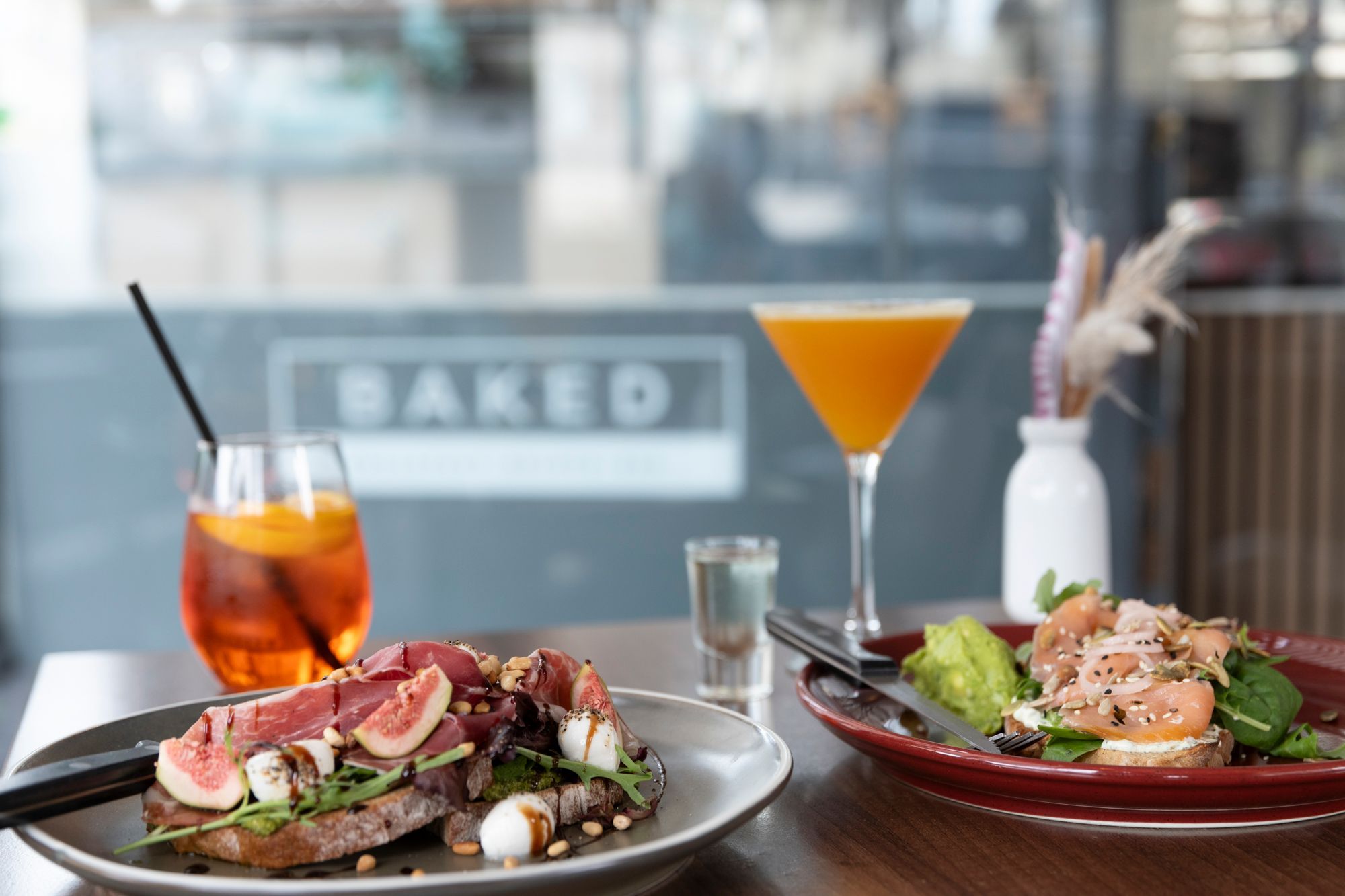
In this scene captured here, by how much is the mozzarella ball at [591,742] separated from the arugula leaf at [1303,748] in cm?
46

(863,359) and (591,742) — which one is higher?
(863,359)

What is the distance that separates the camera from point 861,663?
3.25ft

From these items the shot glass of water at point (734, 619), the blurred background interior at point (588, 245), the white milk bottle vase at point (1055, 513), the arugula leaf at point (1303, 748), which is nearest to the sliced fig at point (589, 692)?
the shot glass of water at point (734, 619)

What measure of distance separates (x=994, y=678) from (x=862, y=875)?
29 cm

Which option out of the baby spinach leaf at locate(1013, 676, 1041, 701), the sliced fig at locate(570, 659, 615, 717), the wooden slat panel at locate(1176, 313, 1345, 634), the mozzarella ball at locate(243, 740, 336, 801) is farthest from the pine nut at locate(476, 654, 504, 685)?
the wooden slat panel at locate(1176, 313, 1345, 634)

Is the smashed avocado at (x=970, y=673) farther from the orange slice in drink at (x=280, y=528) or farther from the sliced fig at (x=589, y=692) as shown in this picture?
the orange slice in drink at (x=280, y=528)

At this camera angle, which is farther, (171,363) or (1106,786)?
(171,363)

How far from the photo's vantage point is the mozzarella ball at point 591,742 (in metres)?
0.78

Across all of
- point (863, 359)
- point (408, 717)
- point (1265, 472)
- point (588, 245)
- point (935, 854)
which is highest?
point (588, 245)

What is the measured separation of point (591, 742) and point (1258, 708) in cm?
47

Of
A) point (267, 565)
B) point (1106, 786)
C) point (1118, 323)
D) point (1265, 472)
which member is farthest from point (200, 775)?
point (1265, 472)

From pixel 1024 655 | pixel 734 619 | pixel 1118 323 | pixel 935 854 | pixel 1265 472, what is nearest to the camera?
pixel 935 854

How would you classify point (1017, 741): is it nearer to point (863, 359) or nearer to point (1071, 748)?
point (1071, 748)

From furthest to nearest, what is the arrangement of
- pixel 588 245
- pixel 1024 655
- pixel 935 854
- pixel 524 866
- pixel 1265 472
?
pixel 1265 472 < pixel 588 245 < pixel 1024 655 < pixel 935 854 < pixel 524 866
